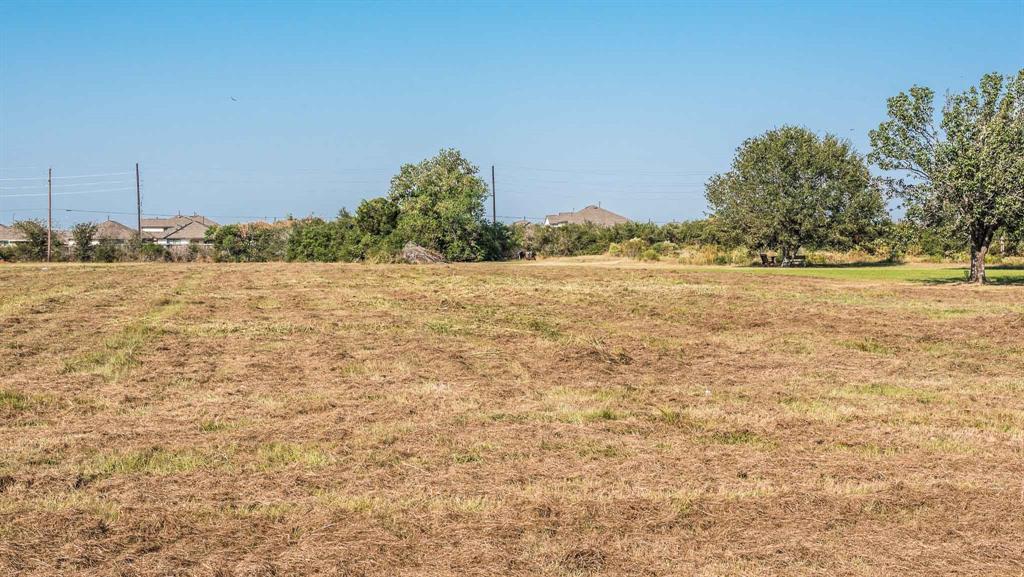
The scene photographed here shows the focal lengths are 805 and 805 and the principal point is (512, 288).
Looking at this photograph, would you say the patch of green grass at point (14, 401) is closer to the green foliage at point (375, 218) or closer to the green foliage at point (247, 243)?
the green foliage at point (375, 218)

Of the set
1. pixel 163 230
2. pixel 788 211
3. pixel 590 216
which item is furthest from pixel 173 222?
pixel 788 211

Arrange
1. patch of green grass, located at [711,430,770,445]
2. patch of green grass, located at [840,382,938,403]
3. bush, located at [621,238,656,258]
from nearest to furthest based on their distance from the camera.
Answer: patch of green grass, located at [711,430,770,445] → patch of green grass, located at [840,382,938,403] → bush, located at [621,238,656,258]

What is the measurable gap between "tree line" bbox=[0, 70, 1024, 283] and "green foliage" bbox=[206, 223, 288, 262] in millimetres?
85

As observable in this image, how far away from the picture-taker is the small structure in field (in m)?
46.1

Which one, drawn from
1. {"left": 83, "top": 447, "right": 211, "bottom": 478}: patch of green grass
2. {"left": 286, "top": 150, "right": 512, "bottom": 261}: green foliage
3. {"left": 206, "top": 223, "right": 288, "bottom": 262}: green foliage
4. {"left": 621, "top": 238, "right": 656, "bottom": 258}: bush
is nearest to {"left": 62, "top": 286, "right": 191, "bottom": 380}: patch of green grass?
{"left": 83, "top": 447, "right": 211, "bottom": 478}: patch of green grass

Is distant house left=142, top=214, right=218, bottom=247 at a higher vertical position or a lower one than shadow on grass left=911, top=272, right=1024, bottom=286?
higher

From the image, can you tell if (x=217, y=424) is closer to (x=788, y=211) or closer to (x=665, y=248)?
(x=788, y=211)

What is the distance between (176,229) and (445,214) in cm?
A: 6244

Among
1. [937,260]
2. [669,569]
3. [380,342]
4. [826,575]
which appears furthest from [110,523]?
[937,260]

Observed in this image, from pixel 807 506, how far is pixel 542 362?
19.7ft

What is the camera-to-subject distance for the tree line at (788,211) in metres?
25.6

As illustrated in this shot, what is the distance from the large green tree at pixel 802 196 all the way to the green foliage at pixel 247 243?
31.4 metres

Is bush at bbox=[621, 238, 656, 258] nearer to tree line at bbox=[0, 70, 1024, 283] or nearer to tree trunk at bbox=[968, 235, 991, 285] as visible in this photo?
tree line at bbox=[0, 70, 1024, 283]

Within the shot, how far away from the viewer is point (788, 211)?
135 feet
